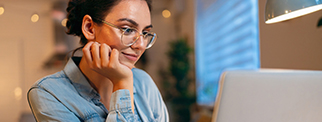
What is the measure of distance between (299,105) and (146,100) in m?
0.79

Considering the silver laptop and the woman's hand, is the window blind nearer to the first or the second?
the woman's hand

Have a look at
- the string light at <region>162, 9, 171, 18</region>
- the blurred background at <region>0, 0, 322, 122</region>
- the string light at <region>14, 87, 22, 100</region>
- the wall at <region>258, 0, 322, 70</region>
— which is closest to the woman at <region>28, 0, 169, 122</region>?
the wall at <region>258, 0, 322, 70</region>

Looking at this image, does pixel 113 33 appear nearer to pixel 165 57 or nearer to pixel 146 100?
pixel 146 100

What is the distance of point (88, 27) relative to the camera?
976 mm

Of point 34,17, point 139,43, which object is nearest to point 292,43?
point 139,43

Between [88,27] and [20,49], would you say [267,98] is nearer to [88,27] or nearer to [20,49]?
[88,27]

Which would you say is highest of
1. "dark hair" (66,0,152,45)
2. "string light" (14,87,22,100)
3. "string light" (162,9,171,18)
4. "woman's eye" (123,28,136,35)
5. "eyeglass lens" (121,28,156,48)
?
"string light" (162,9,171,18)

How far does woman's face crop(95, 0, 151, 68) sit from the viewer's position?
917 millimetres

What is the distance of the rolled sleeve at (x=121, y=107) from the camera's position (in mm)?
799

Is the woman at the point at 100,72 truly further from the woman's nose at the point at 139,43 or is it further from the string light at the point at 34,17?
the string light at the point at 34,17

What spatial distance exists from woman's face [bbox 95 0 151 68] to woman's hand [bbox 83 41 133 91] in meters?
0.08

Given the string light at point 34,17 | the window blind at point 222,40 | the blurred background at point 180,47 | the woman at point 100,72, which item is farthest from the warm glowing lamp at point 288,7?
the string light at point 34,17

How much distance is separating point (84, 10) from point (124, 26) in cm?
22

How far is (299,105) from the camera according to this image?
0.37 metres
